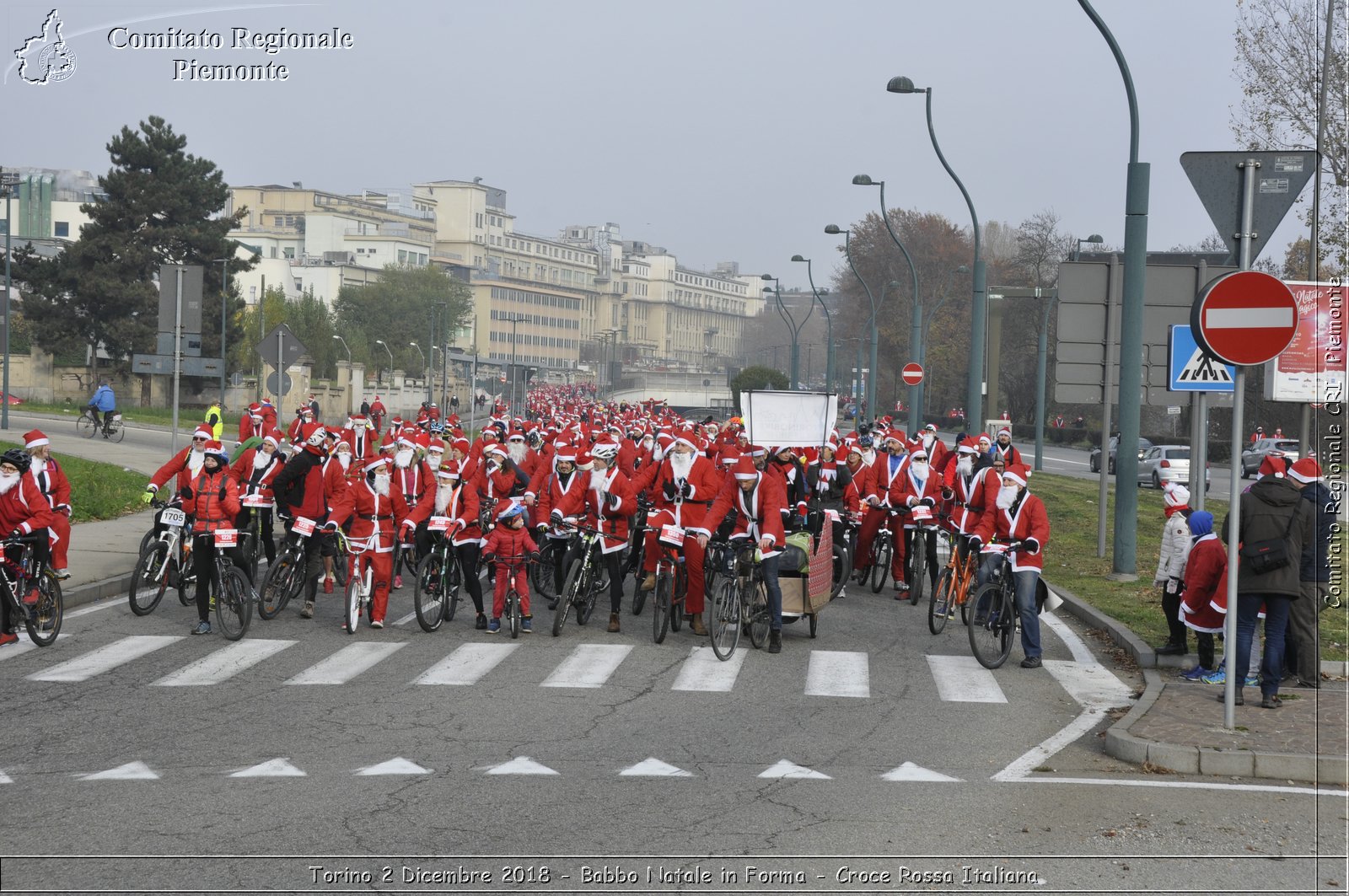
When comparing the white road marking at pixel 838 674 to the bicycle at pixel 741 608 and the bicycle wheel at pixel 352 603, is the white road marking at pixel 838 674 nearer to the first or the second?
the bicycle at pixel 741 608

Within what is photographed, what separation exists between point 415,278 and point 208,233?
181ft

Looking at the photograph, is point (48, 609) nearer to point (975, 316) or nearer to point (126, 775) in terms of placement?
point (126, 775)

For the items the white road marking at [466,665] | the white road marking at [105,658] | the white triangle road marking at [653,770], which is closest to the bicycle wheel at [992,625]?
the white road marking at [466,665]

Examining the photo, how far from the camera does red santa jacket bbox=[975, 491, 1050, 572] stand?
510 inches

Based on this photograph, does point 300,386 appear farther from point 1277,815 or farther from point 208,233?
point 1277,815

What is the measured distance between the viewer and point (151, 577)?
50.6ft

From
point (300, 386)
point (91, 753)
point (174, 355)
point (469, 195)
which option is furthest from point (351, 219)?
point (91, 753)

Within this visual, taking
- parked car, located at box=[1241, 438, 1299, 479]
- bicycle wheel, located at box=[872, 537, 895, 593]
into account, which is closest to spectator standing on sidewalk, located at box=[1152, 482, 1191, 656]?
bicycle wheel, located at box=[872, 537, 895, 593]

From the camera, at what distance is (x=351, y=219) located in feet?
531

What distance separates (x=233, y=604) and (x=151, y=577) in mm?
2015

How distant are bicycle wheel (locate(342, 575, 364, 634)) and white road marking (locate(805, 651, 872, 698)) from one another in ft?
13.9

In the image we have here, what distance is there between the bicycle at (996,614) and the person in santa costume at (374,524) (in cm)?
543

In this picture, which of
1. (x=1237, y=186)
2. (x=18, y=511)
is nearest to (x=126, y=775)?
(x=18, y=511)

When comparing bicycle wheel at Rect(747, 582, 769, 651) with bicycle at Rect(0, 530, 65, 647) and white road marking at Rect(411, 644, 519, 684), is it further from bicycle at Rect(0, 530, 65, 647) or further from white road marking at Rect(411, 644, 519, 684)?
bicycle at Rect(0, 530, 65, 647)
